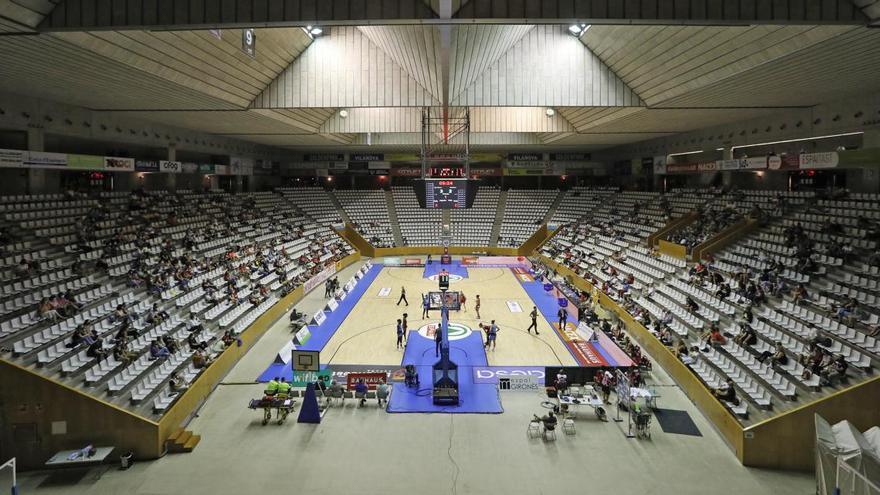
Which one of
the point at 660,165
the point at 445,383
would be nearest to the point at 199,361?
the point at 445,383

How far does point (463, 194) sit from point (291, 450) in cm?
1090

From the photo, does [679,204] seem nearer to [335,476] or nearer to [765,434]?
[765,434]

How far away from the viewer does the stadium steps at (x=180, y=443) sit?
12008 millimetres

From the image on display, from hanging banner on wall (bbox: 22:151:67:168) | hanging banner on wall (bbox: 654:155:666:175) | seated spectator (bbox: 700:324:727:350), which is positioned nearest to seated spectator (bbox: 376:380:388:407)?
seated spectator (bbox: 700:324:727:350)

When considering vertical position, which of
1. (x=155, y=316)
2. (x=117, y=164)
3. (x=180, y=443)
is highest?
(x=117, y=164)

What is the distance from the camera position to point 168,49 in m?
15.3

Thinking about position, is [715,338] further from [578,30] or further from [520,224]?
[520,224]

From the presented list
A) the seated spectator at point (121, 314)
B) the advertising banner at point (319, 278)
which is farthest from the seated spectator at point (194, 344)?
the advertising banner at point (319, 278)

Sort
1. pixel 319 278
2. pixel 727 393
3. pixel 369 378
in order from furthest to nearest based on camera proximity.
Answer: pixel 319 278, pixel 369 378, pixel 727 393

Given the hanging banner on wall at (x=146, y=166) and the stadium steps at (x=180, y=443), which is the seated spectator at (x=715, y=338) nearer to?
the stadium steps at (x=180, y=443)

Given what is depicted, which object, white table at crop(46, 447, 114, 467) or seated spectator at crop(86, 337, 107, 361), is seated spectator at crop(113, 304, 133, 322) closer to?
seated spectator at crop(86, 337, 107, 361)

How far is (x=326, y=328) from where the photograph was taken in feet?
74.0

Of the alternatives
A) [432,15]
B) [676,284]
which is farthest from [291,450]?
[676,284]

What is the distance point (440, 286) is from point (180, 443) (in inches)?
413
